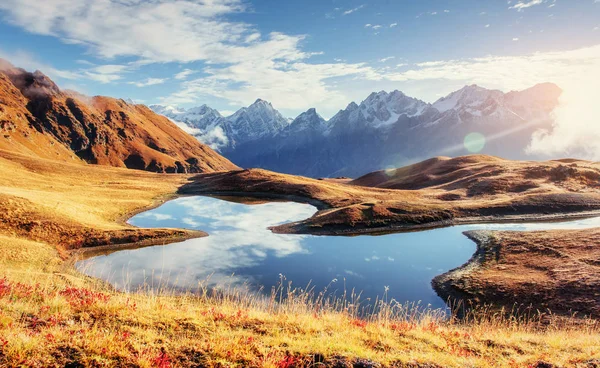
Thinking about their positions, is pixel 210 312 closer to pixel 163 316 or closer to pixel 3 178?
pixel 163 316

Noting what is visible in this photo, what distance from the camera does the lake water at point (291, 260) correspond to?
3456cm

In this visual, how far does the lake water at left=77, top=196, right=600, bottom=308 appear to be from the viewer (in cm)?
3456

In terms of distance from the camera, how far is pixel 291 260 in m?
42.7

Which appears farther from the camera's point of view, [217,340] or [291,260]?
[291,260]

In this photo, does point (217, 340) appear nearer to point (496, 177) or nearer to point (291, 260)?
point (291, 260)

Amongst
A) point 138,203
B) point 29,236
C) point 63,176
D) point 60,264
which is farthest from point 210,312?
point 63,176

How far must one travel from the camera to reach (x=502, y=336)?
1634 centimetres

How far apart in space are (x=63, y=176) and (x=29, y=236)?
6135 cm

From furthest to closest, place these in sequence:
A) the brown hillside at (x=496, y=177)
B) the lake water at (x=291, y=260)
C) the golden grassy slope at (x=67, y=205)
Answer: the brown hillside at (x=496, y=177)
the golden grassy slope at (x=67, y=205)
the lake water at (x=291, y=260)

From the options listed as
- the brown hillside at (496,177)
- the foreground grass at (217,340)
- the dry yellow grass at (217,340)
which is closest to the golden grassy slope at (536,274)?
the dry yellow grass at (217,340)

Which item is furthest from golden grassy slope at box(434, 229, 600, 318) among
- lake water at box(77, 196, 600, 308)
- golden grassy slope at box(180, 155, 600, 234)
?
golden grassy slope at box(180, 155, 600, 234)

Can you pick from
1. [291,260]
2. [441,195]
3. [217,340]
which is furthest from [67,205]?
[441,195]

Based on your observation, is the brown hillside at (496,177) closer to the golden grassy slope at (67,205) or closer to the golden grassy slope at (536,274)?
the golden grassy slope at (536,274)

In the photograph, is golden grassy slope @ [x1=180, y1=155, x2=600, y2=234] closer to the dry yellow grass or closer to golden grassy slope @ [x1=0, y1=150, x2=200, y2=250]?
golden grassy slope @ [x1=0, y1=150, x2=200, y2=250]
